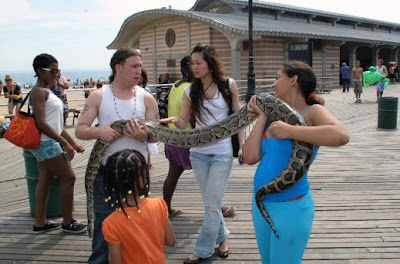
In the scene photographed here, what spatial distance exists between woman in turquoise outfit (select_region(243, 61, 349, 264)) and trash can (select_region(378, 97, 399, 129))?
10.3 m

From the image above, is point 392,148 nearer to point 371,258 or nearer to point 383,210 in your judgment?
point 383,210

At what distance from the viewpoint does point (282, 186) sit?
2775mm

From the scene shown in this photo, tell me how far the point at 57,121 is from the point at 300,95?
324 centimetres

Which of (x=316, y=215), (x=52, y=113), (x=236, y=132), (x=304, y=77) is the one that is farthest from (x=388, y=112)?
(x=52, y=113)

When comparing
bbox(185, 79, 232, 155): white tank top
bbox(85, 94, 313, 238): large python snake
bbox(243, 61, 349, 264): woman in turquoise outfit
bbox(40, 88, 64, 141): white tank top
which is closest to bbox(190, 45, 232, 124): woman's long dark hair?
bbox(185, 79, 232, 155): white tank top

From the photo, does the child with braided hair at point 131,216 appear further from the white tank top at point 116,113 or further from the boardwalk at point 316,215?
the boardwalk at point 316,215

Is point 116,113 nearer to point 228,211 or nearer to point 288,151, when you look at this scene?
point 288,151

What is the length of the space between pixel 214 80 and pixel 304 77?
5.01 feet

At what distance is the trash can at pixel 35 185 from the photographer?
5570 mm

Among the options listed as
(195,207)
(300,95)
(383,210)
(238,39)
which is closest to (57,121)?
(195,207)

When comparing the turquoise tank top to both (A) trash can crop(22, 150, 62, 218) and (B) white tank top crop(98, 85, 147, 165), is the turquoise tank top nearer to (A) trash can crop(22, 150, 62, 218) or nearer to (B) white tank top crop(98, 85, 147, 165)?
(B) white tank top crop(98, 85, 147, 165)

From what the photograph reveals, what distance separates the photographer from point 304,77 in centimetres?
293

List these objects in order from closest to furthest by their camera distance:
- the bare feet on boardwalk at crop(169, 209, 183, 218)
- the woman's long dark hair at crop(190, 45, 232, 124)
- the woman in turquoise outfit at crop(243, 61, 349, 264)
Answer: the woman in turquoise outfit at crop(243, 61, 349, 264), the woman's long dark hair at crop(190, 45, 232, 124), the bare feet on boardwalk at crop(169, 209, 183, 218)

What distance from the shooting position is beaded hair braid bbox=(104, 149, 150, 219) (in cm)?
273
